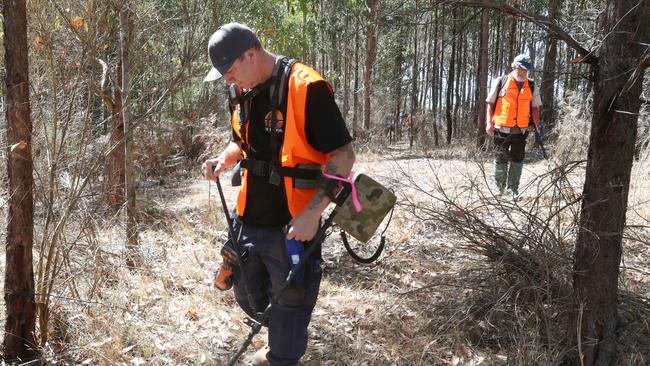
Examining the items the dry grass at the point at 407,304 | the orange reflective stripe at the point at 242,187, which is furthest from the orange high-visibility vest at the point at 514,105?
the orange reflective stripe at the point at 242,187

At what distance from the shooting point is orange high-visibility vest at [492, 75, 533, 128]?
20.8ft

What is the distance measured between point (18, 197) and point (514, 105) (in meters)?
5.50

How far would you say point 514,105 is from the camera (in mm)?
6383

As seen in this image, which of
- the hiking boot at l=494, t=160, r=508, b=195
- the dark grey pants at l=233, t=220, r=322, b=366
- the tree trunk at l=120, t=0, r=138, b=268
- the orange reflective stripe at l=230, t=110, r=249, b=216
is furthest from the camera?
the hiking boot at l=494, t=160, r=508, b=195

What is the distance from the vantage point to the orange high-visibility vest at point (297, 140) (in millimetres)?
2295

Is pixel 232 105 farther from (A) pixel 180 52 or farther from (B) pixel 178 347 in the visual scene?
(A) pixel 180 52

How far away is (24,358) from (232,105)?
2190mm

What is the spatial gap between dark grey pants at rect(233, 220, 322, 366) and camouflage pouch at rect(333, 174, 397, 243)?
0.22 m

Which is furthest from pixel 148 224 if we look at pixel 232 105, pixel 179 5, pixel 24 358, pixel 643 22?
pixel 643 22

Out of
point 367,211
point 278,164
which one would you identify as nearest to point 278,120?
point 278,164

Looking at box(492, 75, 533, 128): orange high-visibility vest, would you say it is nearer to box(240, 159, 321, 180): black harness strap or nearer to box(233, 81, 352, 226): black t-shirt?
box(233, 81, 352, 226): black t-shirt

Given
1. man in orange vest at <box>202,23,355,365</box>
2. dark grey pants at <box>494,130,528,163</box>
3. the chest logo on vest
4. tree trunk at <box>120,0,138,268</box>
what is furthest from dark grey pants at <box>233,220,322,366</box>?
dark grey pants at <box>494,130,528,163</box>

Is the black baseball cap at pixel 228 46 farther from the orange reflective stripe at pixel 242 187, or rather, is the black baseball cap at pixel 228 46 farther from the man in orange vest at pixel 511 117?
the man in orange vest at pixel 511 117

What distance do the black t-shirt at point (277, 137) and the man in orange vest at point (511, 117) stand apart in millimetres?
4355
